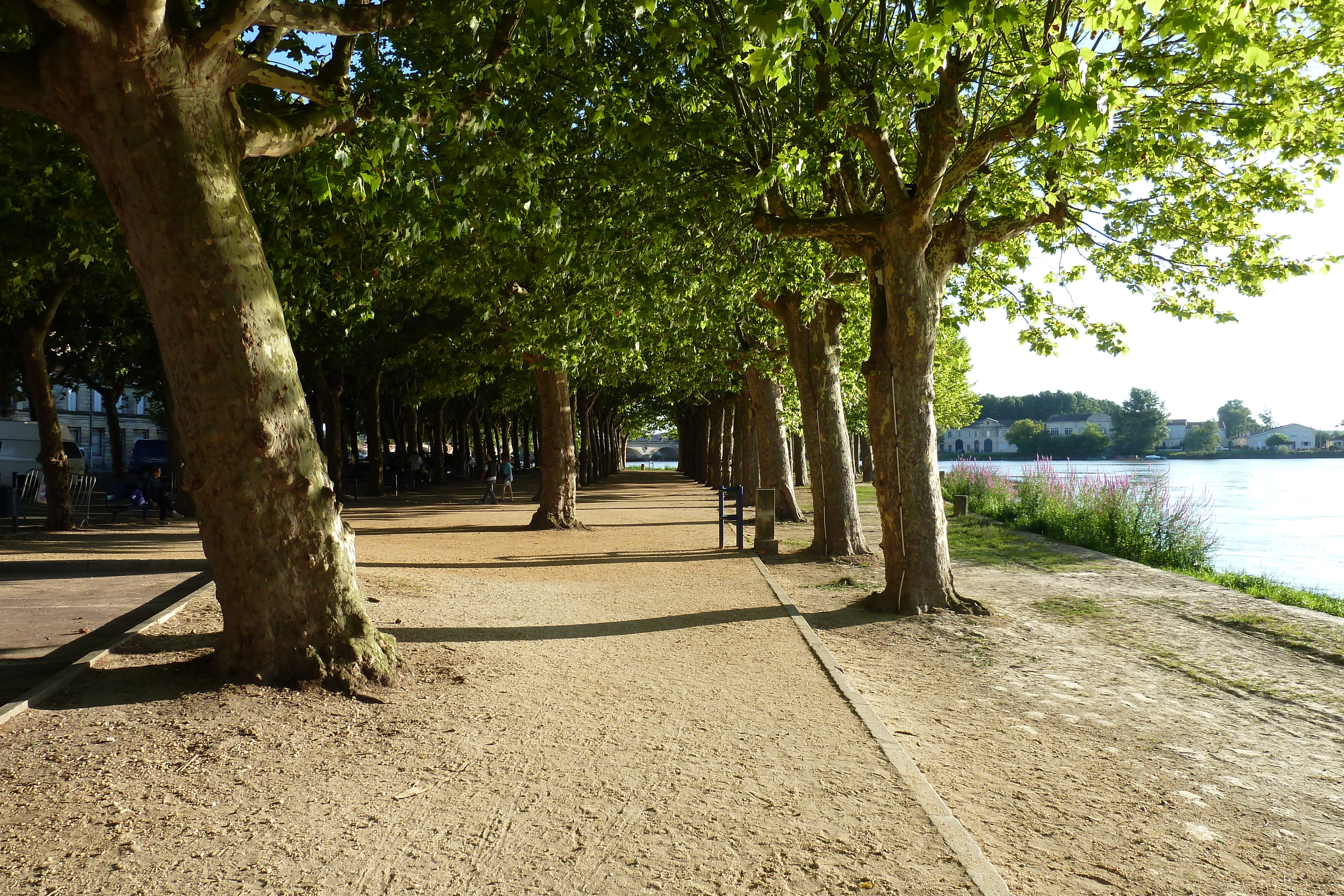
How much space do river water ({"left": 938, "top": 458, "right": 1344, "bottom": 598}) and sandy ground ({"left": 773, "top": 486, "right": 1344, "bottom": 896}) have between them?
581 cm

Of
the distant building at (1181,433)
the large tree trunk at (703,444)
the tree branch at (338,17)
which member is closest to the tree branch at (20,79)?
the tree branch at (338,17)

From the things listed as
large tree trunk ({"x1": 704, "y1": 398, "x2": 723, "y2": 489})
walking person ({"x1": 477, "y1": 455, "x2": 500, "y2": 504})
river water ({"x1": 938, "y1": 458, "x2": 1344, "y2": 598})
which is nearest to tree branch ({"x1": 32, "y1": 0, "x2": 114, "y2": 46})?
river water ({"x1": 938, "y1": 458, "x2": 1344, "y2": 598})

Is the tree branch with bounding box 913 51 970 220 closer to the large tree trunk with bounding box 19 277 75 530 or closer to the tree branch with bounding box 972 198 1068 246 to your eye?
the tree branch with bounding box 972 198 1068 246

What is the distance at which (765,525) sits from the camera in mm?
14484

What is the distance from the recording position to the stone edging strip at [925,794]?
345 centimetres

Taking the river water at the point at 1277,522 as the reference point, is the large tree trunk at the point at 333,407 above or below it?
above

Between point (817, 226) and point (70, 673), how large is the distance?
25.4 ft

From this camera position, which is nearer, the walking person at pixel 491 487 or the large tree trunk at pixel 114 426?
the walking person at pixel 491 487

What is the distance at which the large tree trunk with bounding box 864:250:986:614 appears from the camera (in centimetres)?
924

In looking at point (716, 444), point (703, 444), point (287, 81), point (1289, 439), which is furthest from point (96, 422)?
point (1289, 439)

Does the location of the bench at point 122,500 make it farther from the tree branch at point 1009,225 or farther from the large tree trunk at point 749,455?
→ the tree branch at point 1009,225

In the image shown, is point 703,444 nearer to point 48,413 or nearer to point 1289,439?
point 48,413

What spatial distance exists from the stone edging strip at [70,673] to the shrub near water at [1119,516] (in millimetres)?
14096

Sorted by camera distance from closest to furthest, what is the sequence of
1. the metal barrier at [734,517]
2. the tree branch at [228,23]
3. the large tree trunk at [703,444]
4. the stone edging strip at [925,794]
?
the stone edging strip at [925,794], the tree branch at [228,23], the metal barrier at [734,517], the large tree trunk at [703,444]
